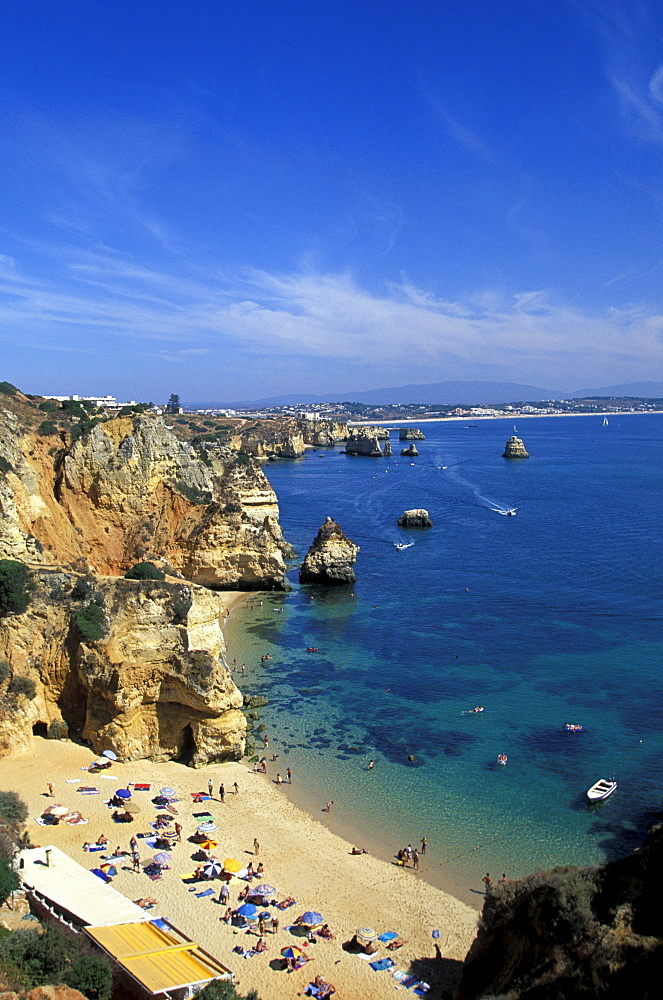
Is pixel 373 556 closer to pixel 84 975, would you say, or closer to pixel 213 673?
pixel 213 673

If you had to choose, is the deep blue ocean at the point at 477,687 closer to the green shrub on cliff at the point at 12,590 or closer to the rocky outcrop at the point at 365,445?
the green shrub on cliff at the point at 12,590

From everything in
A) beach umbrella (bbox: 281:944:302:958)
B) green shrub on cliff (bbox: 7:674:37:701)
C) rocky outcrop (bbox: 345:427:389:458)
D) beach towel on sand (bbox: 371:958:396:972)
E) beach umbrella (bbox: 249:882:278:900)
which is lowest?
beach towel on sand (bbox: 371:958:396:972)

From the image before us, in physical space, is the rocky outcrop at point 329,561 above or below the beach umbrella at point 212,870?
above

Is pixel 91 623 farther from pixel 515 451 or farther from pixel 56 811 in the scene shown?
pixel 515 451

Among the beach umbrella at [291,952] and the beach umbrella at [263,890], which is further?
the beach umbrella at [263,890]

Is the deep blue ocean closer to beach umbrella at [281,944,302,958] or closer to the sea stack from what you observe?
beach umbrella at [281,944,302,958]

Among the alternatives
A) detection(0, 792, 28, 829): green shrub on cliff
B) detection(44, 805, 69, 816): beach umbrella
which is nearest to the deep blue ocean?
detection(44, 805, 69, 816): beach umbrella

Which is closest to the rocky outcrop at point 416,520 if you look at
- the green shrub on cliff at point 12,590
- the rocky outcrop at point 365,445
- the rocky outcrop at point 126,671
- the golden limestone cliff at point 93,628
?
the golden limestone cliff at point 93,628

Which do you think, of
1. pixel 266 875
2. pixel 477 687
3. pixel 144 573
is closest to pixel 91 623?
pixel 144 573
